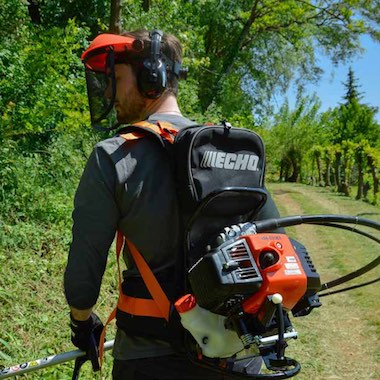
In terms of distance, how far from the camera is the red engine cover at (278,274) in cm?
179

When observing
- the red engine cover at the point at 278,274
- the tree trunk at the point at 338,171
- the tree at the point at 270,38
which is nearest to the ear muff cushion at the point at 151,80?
the red engine cover at the point at 278,274

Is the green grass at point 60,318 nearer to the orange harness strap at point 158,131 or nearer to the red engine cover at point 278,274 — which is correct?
the orange harness strap at point 158,131

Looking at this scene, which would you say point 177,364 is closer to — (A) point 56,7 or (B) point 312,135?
(A) point 56,7

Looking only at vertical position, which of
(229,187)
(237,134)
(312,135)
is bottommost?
(312,135)

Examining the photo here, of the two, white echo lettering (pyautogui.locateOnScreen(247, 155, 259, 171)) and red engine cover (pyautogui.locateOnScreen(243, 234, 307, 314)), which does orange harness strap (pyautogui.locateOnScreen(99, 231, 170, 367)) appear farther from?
white echo lettering (pyautogui.locateOnScreen(247, 155, 259, 171))

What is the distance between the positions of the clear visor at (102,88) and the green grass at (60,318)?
202 cm

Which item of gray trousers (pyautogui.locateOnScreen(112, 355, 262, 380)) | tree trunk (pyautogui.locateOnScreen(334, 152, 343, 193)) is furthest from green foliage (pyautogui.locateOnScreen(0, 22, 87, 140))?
tree trunk (pyautogui.locateOnScreen(334, 152, 343, 193))

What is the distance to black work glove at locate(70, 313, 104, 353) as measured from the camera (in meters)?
2.22

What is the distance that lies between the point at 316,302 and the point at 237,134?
2.35 feet

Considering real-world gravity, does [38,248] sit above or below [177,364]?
below

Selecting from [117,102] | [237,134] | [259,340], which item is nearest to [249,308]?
[259,340]

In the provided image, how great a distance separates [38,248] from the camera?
5.52 meters

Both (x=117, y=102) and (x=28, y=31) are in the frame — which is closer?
(x=117, y=102)

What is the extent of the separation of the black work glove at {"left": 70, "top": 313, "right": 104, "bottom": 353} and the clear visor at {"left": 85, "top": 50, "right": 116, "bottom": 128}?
0.90 m
